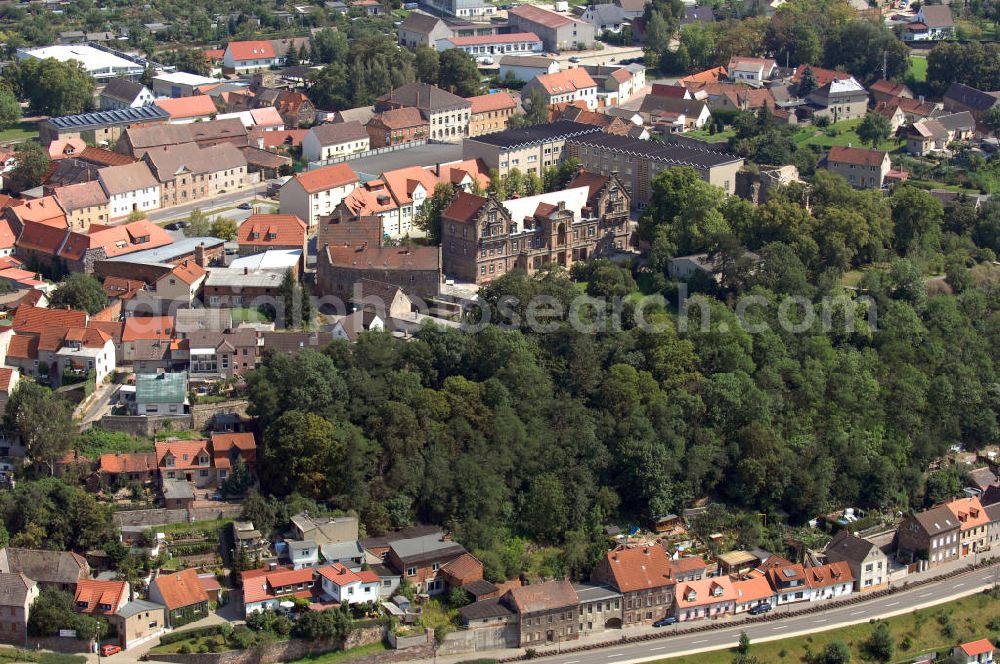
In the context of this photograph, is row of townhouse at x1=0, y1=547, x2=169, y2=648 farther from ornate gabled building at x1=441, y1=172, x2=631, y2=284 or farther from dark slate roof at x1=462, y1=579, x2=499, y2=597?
ornate gabled building at x1=441, y1=172, x2=631, y2=284

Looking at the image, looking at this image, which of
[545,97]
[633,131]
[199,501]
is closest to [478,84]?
A: [545,97]

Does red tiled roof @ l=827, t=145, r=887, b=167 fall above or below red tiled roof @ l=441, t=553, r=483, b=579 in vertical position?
above

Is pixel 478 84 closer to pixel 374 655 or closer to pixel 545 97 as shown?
pixel 545 97

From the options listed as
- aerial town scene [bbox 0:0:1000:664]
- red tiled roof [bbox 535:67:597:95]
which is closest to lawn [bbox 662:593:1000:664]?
aerial town scene [bbox 0:0:1000:664]

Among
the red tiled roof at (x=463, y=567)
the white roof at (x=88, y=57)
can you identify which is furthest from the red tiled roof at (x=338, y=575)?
the white roof at (x=88, y=57)

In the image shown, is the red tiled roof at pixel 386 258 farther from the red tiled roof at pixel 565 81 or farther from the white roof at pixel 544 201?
the red tiled roof at pixel 565 81

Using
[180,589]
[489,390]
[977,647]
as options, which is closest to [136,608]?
[180,589]
